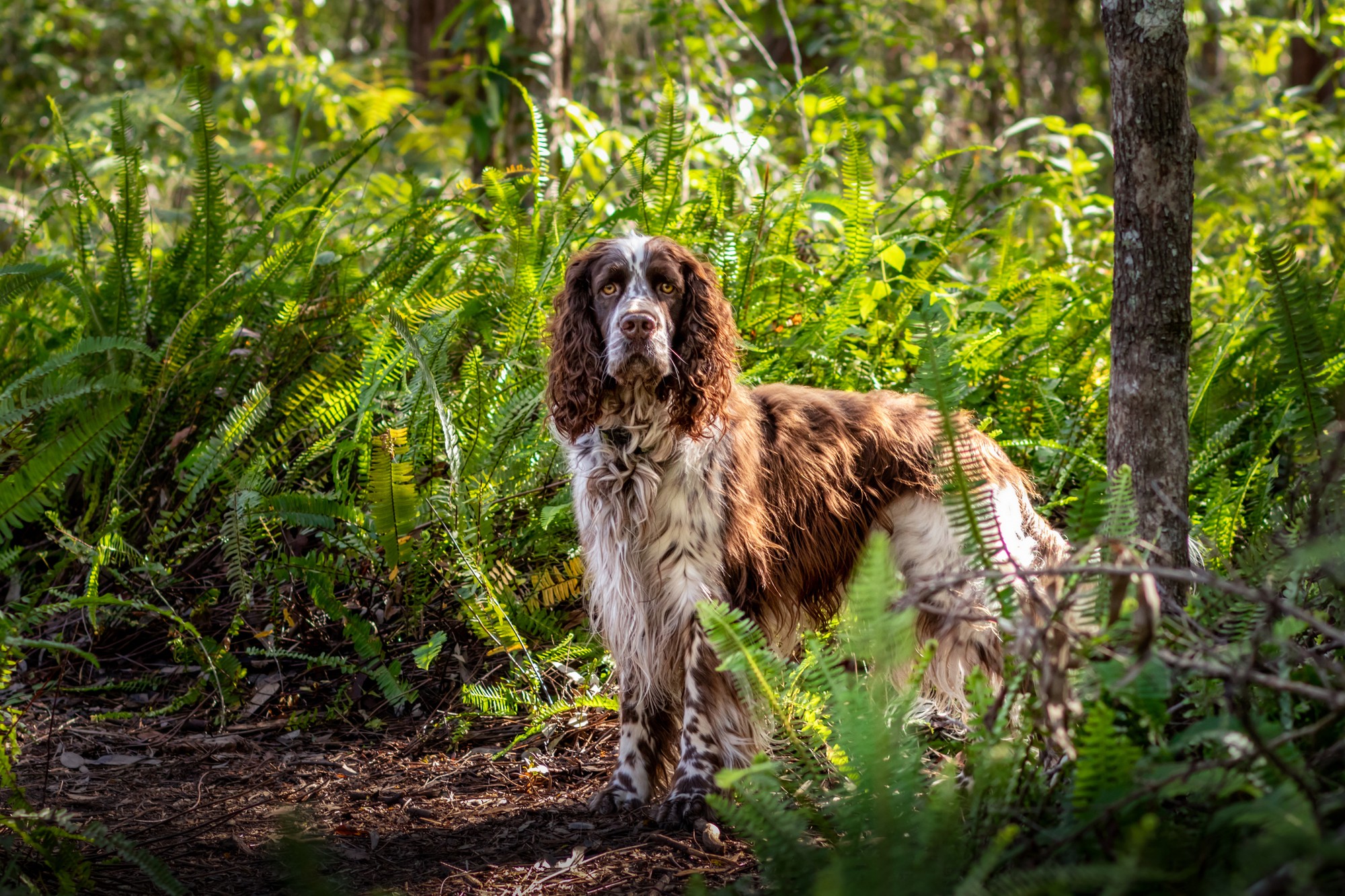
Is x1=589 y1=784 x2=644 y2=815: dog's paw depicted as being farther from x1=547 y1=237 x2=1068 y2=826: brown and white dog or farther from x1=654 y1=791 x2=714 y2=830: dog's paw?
x1=654 y1=791 x2=714 y2=830: dog's paw

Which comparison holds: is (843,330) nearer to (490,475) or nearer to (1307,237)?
(490,475)

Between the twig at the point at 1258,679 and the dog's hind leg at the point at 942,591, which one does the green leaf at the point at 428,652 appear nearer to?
the dog's hind leg at the point at 942,591

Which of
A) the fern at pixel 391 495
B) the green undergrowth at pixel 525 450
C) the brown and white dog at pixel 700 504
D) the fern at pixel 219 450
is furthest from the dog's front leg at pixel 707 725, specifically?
the fern at pixel 219 450

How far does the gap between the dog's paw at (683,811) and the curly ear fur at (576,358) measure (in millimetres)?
1136

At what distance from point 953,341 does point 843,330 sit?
44cm

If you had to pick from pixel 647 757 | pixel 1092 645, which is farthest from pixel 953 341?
pixel 1092 645

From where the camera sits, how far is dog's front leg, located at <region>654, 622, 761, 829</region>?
324cm

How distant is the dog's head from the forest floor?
109cm

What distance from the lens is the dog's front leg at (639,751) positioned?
3291 millimetres

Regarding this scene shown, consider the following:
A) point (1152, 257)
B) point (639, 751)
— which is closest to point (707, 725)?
point (639, 751)

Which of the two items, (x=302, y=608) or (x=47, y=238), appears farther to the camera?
(x=47, y=238)

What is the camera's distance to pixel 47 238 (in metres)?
6.75

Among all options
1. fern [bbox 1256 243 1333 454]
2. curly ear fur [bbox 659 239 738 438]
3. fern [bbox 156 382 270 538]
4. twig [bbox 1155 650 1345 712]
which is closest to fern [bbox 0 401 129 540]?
fern [bbox 156 382 270 538]

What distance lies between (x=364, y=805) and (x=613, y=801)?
2.34 ft
